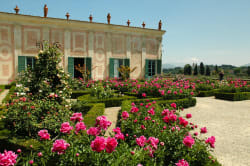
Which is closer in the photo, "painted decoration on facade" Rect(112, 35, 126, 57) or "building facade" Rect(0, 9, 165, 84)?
"building facade" Rect(0, 9, 165, 84)

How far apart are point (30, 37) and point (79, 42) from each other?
11.4 feet

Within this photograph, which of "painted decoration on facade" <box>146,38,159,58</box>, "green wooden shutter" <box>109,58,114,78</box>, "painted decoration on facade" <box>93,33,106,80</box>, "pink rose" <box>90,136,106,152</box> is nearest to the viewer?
"pink rose" <box>90,136,106,152</box>

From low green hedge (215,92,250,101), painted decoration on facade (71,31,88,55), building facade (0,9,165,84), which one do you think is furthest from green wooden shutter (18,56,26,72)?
low green hedge (215,92,250,101)

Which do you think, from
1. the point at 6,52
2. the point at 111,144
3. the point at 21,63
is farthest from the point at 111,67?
the point at 111,144

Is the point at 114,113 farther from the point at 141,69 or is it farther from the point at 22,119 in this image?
the point at 141,69

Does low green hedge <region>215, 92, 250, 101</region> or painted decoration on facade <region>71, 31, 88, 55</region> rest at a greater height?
painted decoration on facade <region>71, 31, 88, 55</region>

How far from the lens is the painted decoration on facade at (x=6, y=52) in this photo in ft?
37.9

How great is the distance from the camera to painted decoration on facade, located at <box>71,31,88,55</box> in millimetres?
13344

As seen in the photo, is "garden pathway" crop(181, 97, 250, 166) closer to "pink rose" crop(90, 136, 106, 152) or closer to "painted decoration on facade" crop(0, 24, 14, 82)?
"pink rose" crop(90, 136, 106, 152)

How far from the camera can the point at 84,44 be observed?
44.9 ft

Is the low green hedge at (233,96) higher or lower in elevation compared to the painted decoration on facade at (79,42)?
lower

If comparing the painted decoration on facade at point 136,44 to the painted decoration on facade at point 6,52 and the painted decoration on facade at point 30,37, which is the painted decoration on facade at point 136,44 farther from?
the painted decoration on facade at point 6,52

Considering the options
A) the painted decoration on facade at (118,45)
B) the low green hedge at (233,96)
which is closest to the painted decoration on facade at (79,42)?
the painted decoration on facade at (118,45)

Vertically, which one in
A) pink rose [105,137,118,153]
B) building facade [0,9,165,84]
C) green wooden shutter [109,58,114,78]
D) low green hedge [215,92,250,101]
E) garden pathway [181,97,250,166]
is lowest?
garden pathway [181,97,250,166]
